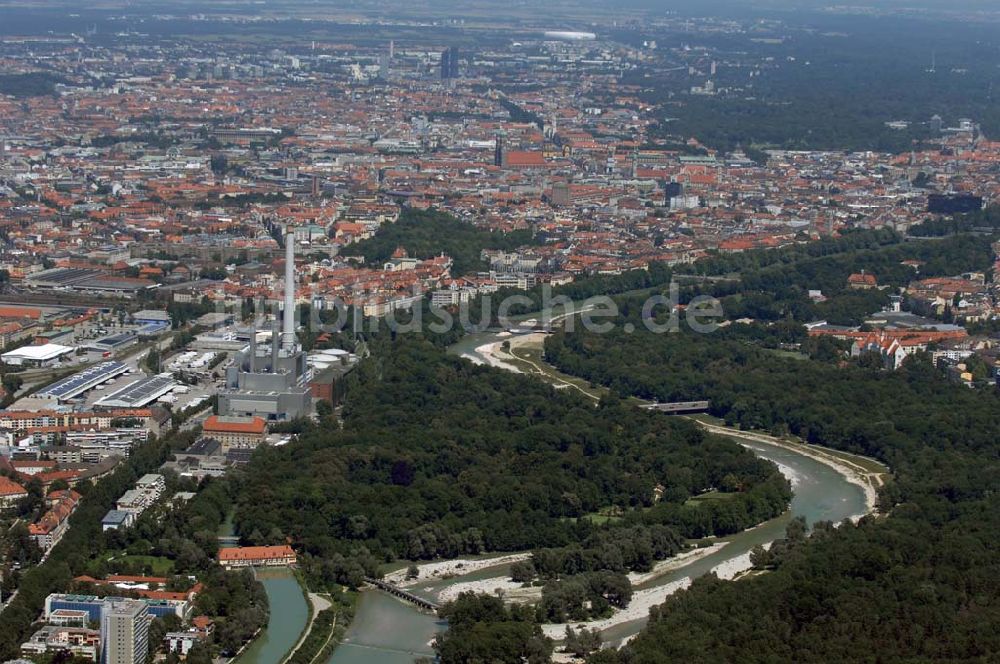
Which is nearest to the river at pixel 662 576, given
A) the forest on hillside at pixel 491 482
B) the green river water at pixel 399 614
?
the green river water at pixel 399 614

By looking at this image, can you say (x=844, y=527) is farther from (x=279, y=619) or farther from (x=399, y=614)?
(x=279, y=619)

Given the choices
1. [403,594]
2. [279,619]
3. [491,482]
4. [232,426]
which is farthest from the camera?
[232,426]

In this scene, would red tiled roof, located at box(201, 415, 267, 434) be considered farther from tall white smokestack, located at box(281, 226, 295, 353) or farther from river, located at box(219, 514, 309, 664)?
river, located at box(219, 514, 309, 664)

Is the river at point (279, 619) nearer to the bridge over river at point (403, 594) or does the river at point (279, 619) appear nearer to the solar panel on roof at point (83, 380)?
the bridge over river at point (403, 594)

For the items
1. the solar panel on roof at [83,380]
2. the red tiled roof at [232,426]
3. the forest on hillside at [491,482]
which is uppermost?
the forest on hillside at [491,482]

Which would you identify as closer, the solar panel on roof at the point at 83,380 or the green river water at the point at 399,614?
the green river water at the point at 399,614

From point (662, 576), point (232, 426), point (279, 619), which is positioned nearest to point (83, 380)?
point (232, 426)

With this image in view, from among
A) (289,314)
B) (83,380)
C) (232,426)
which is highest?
(289,314)

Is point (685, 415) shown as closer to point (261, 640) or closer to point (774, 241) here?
point (261, 640)

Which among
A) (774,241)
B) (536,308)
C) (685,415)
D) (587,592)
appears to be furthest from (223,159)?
(587,592)

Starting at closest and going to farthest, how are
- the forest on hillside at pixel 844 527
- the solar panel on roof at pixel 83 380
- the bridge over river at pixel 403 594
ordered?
1. the forest on hillside at pixel 844 527
2. the bridge over river at pixel 403 594
3. the solar panel on roof at pixel 83 380

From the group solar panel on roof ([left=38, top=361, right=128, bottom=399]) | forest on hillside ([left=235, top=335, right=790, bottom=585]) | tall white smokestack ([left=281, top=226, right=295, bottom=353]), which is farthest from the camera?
tall white smokestack ([left=281, top=226, right=295, bottom=353])

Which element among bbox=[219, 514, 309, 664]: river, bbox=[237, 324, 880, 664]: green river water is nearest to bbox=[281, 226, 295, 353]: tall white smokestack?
bbox=[219, 514, 309, 664]: river
